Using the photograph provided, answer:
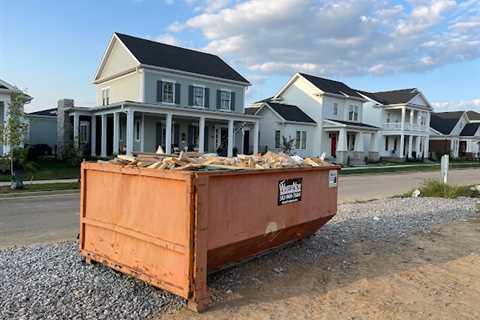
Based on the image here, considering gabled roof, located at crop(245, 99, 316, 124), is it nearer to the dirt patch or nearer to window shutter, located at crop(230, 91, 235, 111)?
window shutter, located at crop(230, 91, 235, 111)

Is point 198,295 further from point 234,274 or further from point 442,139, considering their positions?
point 442,139

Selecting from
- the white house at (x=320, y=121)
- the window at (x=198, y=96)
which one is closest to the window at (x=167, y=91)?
the window at (x=198, y=96)

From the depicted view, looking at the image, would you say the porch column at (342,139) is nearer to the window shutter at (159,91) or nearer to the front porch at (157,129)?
the front porch at (157,129)

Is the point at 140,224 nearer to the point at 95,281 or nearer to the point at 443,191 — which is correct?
the point at 95,281

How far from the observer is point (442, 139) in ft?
193

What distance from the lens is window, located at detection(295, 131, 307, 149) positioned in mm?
36884

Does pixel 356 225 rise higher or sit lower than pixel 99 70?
lower

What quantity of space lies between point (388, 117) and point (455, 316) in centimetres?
4514

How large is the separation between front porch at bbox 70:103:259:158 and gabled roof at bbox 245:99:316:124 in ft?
13.7

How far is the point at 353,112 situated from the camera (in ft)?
136

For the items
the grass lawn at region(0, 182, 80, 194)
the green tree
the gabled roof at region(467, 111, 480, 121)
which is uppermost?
the gabled roof at region(467, 111, 480, 121)

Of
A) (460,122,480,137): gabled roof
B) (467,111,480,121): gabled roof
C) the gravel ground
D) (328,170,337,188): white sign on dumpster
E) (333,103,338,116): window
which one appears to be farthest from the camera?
(467,111,480,121): gabled roof

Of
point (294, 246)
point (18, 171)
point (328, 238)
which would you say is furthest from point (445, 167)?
point (18, 171)

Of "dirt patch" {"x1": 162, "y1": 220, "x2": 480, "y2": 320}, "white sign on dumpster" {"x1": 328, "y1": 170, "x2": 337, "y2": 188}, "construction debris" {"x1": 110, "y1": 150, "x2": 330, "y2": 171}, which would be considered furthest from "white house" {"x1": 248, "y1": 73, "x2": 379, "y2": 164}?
"construction debris" {"x1": 110, "y1": 150, "x2": 330, "y2": 171}
